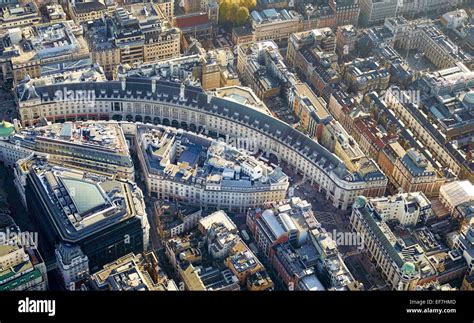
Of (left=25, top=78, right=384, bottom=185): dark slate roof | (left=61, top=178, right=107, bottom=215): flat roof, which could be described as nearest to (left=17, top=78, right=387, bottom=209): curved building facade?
(left=25, top=78, right=384, bottom=185): dark slate roof

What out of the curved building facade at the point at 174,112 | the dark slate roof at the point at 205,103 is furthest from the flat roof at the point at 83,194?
the dark slate roof at the point at 205,103

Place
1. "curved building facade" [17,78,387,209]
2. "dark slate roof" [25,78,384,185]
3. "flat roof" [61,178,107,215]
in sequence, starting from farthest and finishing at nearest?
"curved building facade" [17,78,387,209]
"dark slate roof" [25,78,384,185]
"flat roof" [61,178,107,215]

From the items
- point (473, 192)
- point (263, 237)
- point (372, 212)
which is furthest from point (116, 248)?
point (473, 192)

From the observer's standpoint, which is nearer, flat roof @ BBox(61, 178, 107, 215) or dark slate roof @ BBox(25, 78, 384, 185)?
flat roof @ BBox(61, 178, 107, 215)

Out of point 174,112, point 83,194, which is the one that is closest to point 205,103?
point 174,112

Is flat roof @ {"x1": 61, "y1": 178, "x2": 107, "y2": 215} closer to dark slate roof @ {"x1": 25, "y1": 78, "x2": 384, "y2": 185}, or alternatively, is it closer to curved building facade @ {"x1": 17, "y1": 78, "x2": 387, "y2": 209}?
curved building facade @ {"x1": 17, "y1": 78, "x2": 387, "y2": 209}

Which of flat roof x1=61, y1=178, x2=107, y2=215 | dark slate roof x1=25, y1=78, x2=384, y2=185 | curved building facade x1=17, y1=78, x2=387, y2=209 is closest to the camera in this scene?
flat roof x1=61, y1=178, x2=107, y2=215

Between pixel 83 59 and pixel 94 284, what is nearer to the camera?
pixel 94 284

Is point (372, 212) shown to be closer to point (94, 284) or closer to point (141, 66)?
point (94, 284)

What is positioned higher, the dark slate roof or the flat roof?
the dark slate roof

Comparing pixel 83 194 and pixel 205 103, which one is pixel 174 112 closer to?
pixel 205 103
